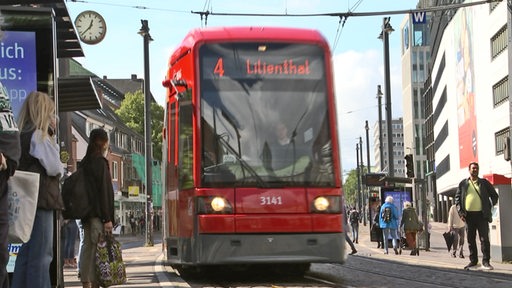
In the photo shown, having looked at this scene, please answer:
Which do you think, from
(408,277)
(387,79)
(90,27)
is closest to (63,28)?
(408,277)

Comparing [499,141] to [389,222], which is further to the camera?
[499,141]

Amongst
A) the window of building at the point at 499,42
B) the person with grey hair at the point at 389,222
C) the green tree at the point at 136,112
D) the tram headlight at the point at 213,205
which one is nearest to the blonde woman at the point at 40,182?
the tram headlight at the point at 213,205

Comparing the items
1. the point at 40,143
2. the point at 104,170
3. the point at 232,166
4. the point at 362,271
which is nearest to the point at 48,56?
the point at 104,170

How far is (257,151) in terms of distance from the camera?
1059 cm

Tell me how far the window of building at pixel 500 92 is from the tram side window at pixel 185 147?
39.6 m

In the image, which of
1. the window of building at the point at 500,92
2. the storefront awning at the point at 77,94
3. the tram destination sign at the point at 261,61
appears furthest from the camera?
the window of building at the point at 500,92

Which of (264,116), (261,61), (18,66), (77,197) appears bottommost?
(77,197)

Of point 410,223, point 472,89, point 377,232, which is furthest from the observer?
point 472,89

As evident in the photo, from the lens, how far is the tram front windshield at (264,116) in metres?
10.6

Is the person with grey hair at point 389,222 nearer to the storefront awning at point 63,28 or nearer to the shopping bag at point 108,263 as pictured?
the storefront awning at point 63,28

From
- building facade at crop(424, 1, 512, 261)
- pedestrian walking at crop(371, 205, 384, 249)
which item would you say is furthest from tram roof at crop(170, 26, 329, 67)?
building facade at crop(424, 1, 512, 261)

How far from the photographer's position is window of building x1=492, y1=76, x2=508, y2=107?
159ft

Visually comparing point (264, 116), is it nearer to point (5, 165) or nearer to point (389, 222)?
point (5, 165)

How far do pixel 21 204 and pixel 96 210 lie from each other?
3006 millimetres
